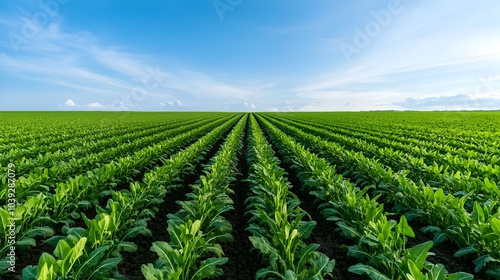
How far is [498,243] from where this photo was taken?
11.5 feet

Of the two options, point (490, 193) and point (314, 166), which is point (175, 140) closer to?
point (314, 166)

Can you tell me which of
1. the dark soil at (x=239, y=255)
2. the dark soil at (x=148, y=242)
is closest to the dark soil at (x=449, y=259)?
the dark soil at (x=239, y=255)

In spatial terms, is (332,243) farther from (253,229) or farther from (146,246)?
(146,246)

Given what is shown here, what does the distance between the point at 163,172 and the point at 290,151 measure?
5921mm

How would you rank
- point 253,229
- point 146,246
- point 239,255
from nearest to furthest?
point 253,229 < point 239,255 < point 146,246

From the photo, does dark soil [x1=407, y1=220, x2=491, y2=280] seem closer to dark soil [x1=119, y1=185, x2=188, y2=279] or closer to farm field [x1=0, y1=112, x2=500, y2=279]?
farm field [x1=0, y1=112, x2=500, y2=279]

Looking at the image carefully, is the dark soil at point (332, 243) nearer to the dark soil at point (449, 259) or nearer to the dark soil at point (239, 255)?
the dark soil at point (239, 255)

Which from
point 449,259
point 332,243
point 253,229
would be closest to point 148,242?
point 253,229

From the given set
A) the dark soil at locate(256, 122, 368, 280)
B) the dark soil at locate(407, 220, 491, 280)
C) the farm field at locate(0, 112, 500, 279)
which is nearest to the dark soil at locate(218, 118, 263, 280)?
the farm field at locate(0, 112, 500, 279)

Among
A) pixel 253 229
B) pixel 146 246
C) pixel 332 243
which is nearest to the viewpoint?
pixel 253 229

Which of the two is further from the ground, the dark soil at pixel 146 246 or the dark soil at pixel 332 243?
the dark soil at pixel 146 246

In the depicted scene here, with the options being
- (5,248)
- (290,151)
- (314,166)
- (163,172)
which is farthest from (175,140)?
(5,248)

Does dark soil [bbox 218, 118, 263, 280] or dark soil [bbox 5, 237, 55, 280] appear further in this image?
dark soil [bbox 218, 118, 263, 280]

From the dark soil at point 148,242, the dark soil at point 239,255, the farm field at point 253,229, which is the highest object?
the farm field at point 253,229
